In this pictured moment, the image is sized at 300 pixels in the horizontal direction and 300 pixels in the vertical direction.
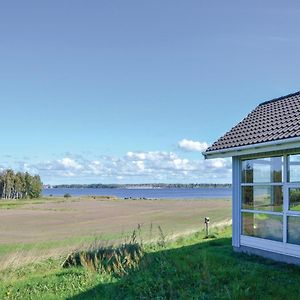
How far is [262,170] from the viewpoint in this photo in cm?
1230

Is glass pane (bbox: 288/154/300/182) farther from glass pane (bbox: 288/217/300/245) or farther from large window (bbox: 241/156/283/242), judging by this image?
glass pane (bbox: 288/217/300/245)

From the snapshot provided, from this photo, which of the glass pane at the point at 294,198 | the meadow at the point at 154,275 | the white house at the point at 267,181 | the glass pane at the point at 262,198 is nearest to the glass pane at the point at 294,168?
the white house at the point at 267,181

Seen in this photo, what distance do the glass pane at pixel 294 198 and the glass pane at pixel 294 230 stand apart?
0.29m

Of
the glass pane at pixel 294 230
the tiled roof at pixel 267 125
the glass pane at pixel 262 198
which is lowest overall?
the glass pane at pixel 294 230

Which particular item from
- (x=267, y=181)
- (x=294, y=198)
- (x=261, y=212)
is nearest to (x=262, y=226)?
(x=261, y=212)

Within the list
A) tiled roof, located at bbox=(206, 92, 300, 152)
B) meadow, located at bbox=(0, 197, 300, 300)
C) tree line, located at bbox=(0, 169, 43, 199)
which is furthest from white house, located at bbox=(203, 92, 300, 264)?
tree line, located at bbox=(0, 169, 43, 199)

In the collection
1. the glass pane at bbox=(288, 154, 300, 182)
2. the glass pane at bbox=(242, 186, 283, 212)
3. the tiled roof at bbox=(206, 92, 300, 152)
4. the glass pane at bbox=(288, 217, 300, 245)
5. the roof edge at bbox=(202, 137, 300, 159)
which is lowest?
the glass pane at bbox=(288, 217, 300, 245)

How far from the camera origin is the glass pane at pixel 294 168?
1120cm

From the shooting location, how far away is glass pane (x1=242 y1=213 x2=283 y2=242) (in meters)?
11.6

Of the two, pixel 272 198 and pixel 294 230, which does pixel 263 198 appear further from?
pixel 294 230

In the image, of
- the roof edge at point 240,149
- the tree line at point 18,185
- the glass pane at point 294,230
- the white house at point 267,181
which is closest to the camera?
the roof edge at point 240,149

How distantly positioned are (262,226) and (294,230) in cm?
124

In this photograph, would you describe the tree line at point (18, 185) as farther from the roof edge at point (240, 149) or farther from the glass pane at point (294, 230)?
the glass pane at point (294, 230)

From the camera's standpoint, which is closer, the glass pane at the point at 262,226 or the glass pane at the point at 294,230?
the glass pane at the point at 294,230
